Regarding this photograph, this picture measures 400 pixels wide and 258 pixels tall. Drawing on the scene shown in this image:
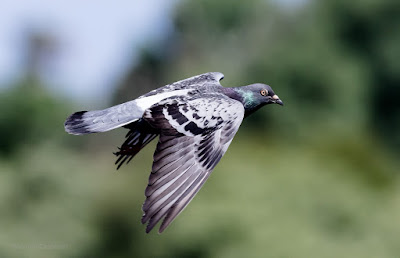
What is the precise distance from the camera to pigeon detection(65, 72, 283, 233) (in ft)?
27.8

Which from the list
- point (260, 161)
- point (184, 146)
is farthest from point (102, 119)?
point (260, 161)

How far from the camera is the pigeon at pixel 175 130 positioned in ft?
27.8

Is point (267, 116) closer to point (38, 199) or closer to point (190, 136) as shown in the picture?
point (38, 199)

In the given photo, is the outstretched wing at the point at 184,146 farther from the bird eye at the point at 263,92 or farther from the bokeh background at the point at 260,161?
the bokeh background at the point at 260,161

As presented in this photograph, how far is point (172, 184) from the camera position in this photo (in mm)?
8539

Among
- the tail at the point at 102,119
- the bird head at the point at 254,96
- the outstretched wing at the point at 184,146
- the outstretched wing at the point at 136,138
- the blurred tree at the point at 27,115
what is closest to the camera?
the outstretched wing at the point at 184,146

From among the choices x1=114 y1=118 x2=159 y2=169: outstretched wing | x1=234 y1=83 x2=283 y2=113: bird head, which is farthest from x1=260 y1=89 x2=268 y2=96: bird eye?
x1=114 y1=118 x2=159 y2=169: outstretched wing

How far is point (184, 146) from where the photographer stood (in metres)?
8.99

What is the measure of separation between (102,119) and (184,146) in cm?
94

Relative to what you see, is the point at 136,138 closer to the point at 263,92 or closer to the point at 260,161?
the point at 263,92

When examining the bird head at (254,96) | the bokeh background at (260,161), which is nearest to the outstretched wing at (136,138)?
the bird head at (254,96)

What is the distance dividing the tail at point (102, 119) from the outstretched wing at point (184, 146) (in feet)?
0.62

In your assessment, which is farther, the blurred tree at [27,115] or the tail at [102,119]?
the blurred tree at [27,115]

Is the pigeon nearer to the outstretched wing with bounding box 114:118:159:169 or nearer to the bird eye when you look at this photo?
the outstretched wing with bounding box 114:118:159:169
